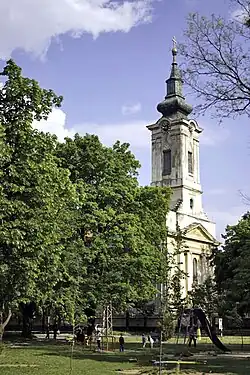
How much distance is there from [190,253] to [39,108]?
4394 cm

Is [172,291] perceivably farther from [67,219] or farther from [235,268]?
[67,219]

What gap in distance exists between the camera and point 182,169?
6788cm

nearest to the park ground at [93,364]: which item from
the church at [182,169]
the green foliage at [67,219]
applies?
the green foliage at [67,219]

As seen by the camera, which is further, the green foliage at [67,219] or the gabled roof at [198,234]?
the gabled roof at [198,234]

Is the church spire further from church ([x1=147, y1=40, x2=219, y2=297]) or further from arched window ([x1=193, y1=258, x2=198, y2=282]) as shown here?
arched window ([x1=193, y1=258, x2=198, y2=282])

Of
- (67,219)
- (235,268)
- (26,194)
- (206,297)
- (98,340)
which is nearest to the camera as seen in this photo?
(26,194)

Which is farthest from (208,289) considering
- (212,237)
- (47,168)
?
(47,168)

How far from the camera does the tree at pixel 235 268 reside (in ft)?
127

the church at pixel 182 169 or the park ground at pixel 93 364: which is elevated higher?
the church at pixel 182 169

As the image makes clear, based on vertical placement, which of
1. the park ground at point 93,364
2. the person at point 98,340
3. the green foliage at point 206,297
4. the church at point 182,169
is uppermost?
the church at point 182,169

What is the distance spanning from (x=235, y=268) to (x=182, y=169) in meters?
23.9

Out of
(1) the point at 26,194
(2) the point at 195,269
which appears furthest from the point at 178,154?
(1) the point at 26,194

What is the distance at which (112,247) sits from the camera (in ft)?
110

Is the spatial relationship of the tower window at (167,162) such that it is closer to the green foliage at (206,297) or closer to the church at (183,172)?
the church at (183,172)
